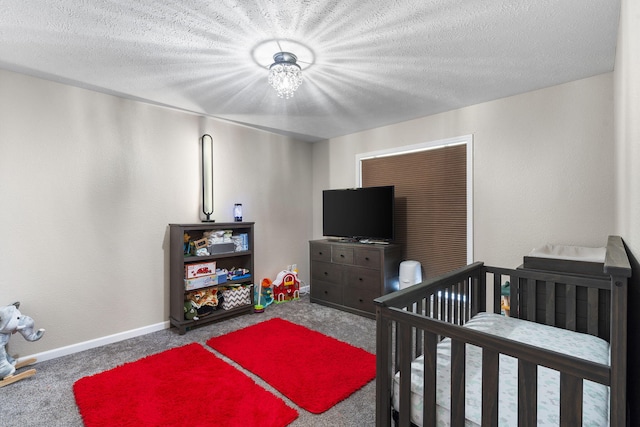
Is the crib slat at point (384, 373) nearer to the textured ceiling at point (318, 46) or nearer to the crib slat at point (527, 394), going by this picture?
the crib slat at point (527, 394)

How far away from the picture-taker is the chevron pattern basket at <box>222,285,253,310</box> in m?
3.38

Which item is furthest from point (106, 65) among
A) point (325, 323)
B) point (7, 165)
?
point (325, 323)

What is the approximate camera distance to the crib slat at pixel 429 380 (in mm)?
1185

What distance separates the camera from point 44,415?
1.82m

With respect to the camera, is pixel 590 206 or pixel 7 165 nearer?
pixel 7 165

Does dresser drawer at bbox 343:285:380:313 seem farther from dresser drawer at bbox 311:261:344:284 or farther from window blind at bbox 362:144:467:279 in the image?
window blind at bbox 362:144:467:279

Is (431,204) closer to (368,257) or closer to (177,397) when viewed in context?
(368,257)

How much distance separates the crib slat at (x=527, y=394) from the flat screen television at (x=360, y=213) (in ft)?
8.14

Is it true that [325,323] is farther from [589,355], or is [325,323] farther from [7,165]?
[7,165]

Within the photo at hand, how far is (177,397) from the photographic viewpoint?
1976 millimetres

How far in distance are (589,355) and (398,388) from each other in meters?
0.92

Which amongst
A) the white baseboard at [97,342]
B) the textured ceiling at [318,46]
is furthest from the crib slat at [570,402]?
the white baseboard at [97,342]

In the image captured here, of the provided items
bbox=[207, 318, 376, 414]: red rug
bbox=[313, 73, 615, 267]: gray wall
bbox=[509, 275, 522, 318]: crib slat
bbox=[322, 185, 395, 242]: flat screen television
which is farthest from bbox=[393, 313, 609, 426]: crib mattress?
bbox=[322, 185, 395, 242]: flat screen television

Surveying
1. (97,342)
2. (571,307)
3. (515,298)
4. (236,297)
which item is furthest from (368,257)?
(97,342)
